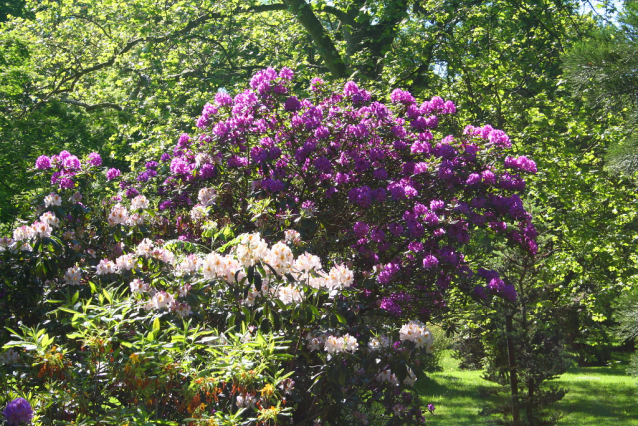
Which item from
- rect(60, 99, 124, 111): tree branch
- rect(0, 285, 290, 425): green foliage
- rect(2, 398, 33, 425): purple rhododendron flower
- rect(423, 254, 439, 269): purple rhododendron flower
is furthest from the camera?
rect(60, 99, 124, 111): tree branch

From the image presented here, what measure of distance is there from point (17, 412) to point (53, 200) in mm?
2059

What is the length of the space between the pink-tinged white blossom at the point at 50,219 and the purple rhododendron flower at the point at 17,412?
1.74m

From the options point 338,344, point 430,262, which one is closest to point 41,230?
point 338,344

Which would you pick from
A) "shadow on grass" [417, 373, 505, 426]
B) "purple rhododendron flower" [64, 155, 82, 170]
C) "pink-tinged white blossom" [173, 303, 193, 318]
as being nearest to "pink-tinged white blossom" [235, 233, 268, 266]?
"pink-tinged white blossom" [173, 303, 193, 318]

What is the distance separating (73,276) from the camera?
3.50 metres

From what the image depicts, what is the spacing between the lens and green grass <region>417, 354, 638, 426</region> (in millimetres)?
9461

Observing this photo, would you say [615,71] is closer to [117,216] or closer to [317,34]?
[117,216]

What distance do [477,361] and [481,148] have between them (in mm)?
4012

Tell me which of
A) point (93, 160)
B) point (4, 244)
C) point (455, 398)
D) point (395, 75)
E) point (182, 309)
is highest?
point (395, 75)

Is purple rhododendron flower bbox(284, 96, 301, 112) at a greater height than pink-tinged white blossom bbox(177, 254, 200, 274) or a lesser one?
greater

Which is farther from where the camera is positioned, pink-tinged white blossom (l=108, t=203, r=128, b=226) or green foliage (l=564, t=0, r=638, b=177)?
green foliage (l=564, t=0, r=638, b=177)

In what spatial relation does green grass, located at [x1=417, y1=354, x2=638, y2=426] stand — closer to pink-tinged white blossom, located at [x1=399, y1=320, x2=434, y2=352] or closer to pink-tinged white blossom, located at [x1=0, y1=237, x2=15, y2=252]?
pink-tinged white blossom, located at [x1=399, y1=320, x2=434, y2=352]

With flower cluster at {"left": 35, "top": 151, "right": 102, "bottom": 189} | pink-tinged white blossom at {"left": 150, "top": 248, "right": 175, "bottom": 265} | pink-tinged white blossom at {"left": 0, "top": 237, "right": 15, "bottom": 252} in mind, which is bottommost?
pink-tinged white blossom at {"left": 150, "top": 248, "right": 175, "bottom": 265}

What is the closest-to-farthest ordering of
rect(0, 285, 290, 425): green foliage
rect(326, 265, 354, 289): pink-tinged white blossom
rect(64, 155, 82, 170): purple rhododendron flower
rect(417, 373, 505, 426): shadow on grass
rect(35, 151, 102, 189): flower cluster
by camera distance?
rect(0, 285, 290, 425): green foliage < rect(326, 265, 354, 289): pink-tinged white blossom < rect(35, 151, 102, 189): flower cluster < rect(64, 155, 82, 170): purple rhododendron flower < rect(417, 373, 505, 426): shadow on grass
